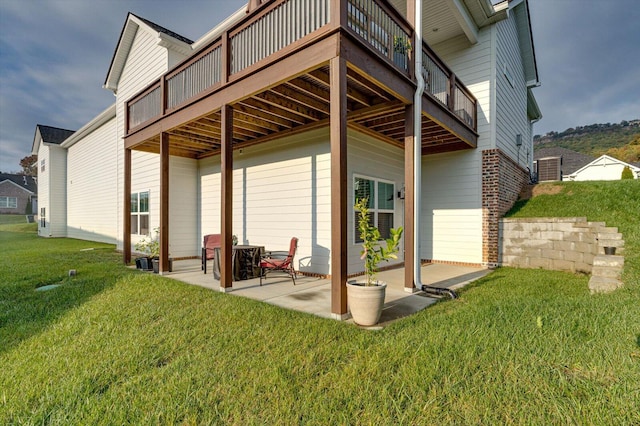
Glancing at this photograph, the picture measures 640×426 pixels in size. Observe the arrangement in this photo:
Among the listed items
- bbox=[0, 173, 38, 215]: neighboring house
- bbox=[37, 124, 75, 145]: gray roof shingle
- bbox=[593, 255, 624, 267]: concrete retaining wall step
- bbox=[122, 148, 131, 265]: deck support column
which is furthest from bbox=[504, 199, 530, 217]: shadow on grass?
bbox=[0, 173, 38, 215]: neighboring house

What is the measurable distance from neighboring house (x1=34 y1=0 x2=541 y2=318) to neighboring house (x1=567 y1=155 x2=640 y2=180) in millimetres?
19260

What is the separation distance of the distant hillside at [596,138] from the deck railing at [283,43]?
146ft

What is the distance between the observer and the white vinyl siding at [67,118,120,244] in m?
14.5

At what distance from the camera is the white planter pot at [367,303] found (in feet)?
11.7

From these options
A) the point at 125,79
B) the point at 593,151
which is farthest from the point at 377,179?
the point at 593,151

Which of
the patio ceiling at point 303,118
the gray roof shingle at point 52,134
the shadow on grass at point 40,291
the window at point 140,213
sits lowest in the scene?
the shadow on grass at point 40,291

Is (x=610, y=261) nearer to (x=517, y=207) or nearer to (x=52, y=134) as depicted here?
(x=517, y=207)

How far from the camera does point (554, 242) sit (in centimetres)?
729

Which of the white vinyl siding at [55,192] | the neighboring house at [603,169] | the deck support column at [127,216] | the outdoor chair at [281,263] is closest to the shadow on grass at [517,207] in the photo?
the outdoor chair at [281,263]

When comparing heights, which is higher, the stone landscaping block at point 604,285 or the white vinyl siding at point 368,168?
the white vinyl siding at point 368,168

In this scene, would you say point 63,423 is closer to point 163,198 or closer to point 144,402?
point 144,402

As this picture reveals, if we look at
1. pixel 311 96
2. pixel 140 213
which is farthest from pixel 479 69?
pixel 140 213

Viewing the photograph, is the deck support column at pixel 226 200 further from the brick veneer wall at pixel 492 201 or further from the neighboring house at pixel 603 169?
the neighboring house at pixel 603 169

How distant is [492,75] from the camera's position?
8.22 m
